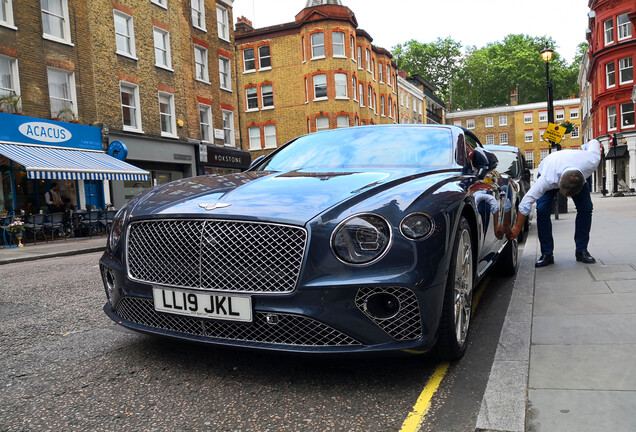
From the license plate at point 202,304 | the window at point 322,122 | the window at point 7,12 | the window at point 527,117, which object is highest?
the window at point 527,117

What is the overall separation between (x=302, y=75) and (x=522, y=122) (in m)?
47.4

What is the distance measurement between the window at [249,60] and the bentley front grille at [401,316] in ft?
128

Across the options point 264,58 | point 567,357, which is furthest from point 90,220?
point 264,58

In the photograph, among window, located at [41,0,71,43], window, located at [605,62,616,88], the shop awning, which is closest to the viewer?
window, located at [41,0,71,43]

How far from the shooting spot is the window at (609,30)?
3606cm

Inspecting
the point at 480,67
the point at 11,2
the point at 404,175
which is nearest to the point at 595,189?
the point at 480,67

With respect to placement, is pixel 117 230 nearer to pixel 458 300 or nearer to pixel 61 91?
pixel 458 300

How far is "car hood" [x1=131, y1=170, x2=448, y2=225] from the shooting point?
2.59m

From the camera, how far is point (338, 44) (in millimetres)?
37500

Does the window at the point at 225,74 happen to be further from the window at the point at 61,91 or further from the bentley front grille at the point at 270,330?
the bentley front grille at the point at 270,330

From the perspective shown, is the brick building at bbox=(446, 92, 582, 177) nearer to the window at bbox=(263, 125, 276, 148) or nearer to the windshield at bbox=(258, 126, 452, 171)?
the window at bbox=(263, 125, 276, 148)

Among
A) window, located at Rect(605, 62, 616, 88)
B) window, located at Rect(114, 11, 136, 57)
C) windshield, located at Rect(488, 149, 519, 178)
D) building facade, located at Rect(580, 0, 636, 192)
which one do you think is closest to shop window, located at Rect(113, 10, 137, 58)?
window, located at Rect(114, 11, 136, 57)

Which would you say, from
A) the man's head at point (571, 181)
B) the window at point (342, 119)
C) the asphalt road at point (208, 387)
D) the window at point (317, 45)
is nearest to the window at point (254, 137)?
the window at point (342, 119)

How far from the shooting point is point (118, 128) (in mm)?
19984
